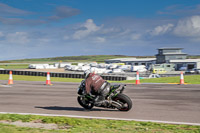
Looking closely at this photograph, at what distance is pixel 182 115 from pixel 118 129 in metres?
2.91

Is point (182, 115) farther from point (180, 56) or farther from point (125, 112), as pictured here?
point (180, 56)

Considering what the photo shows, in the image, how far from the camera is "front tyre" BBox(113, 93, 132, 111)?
9438 mm

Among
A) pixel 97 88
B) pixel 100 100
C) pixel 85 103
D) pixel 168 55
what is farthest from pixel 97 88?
pixel 168 55

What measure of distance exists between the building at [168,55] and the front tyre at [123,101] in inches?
3342

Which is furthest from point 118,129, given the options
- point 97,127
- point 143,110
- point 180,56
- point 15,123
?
point 180,56

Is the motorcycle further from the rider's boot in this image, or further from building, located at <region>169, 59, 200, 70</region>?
building, located at <region>169, 59, 200, 70</region>

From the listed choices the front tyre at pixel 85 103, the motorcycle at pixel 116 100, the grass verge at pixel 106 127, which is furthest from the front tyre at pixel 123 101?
the grass verge at pixel 106 127

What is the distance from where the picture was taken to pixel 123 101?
951cm

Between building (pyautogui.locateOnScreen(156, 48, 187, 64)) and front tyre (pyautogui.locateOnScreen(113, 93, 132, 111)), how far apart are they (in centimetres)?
8489

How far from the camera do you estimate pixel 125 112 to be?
9.42 metres

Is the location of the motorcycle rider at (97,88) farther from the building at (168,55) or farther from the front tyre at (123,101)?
the building at (168,55)

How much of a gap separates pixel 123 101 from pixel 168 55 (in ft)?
284

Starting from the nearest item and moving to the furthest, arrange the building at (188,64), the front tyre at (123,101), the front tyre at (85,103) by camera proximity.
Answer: the front tyre at (123,101), the front tyre at (85,103), the building at (188,64)

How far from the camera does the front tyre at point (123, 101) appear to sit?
9.44 meters
